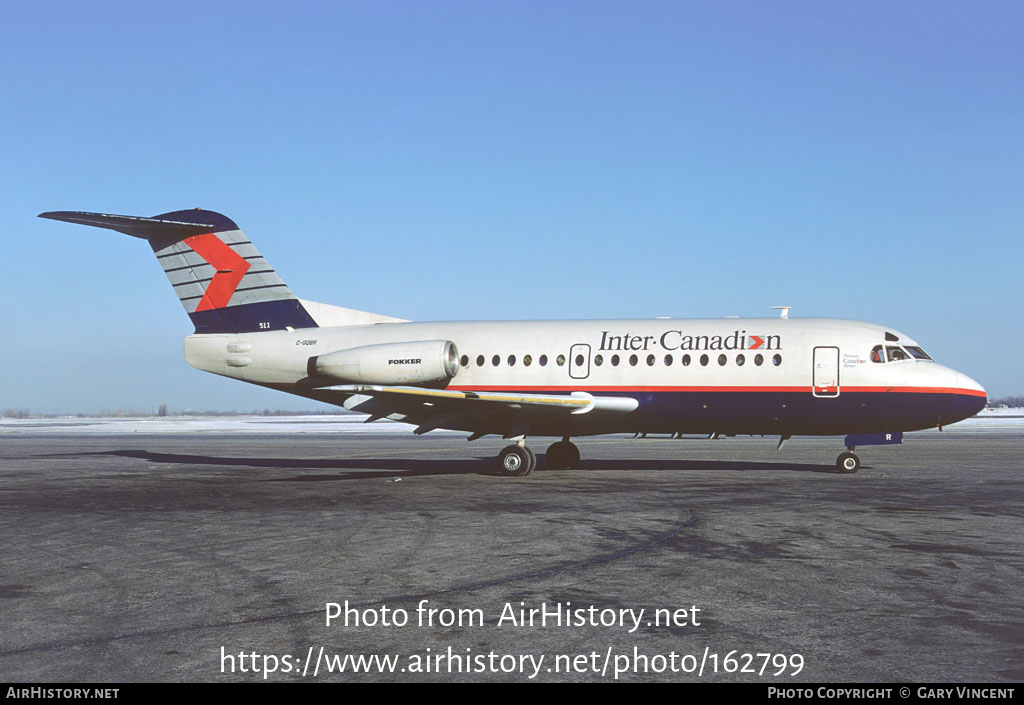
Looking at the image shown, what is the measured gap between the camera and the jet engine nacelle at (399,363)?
74.6 ft

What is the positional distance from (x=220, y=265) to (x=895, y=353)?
18.3 m

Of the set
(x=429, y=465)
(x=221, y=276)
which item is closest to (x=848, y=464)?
(x=429, y=465)

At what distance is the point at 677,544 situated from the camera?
10.8 metres

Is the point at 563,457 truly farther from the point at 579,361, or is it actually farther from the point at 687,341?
the point at 687,341

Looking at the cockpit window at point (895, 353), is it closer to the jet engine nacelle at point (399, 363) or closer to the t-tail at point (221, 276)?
the jet engine nacelle at point (399, 363)

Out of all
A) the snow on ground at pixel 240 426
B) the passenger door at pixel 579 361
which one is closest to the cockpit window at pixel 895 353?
the passenger door at pixel 579 361

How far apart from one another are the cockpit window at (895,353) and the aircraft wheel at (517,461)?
892 cm

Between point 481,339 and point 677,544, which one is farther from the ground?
point 481,339

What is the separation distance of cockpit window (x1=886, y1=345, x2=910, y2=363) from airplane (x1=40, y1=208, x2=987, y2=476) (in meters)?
0.03

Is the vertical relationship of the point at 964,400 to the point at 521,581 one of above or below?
above

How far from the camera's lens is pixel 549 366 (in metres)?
23.0

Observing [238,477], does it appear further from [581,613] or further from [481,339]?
[581,613]

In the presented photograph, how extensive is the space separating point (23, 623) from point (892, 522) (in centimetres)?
1103
